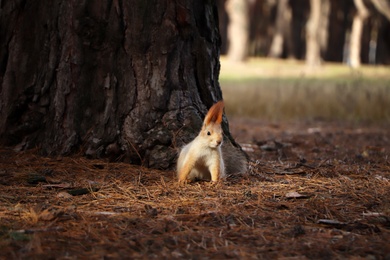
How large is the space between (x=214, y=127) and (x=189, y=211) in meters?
0.77

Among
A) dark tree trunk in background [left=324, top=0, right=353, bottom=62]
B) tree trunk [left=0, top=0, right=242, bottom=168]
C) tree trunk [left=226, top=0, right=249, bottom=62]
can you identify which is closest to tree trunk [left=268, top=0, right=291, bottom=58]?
dark tree trunk in background [left=324, top=0, right=353, bottom=62]

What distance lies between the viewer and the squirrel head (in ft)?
12.3

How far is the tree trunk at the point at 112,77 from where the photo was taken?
428 centimetres

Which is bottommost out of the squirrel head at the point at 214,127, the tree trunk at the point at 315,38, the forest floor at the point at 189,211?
the forest floor at the point at 189,211

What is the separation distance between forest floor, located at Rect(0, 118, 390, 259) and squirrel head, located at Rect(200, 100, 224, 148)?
292 millimetres

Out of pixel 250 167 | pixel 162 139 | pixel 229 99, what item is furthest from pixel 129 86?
pixel 229 99

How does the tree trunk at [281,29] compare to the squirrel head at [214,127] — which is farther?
the tree trunk at [281,29]

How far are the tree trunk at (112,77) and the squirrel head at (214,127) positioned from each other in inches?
19.9

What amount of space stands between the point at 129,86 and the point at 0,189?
120cm

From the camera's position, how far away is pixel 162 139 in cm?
425

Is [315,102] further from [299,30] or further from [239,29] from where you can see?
[299,30]

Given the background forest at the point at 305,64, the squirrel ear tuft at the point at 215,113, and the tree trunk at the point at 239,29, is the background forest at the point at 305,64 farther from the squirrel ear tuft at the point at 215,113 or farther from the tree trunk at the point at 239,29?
the squirrel ear tuft at the point at 215,113

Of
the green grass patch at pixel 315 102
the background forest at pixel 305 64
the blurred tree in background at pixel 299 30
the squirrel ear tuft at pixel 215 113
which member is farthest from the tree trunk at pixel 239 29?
the squirrel ear tuft at pixel 215 113

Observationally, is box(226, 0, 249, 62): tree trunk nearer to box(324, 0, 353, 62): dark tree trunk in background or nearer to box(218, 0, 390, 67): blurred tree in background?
box(218, 0, 390, 67): blurred tree in background
